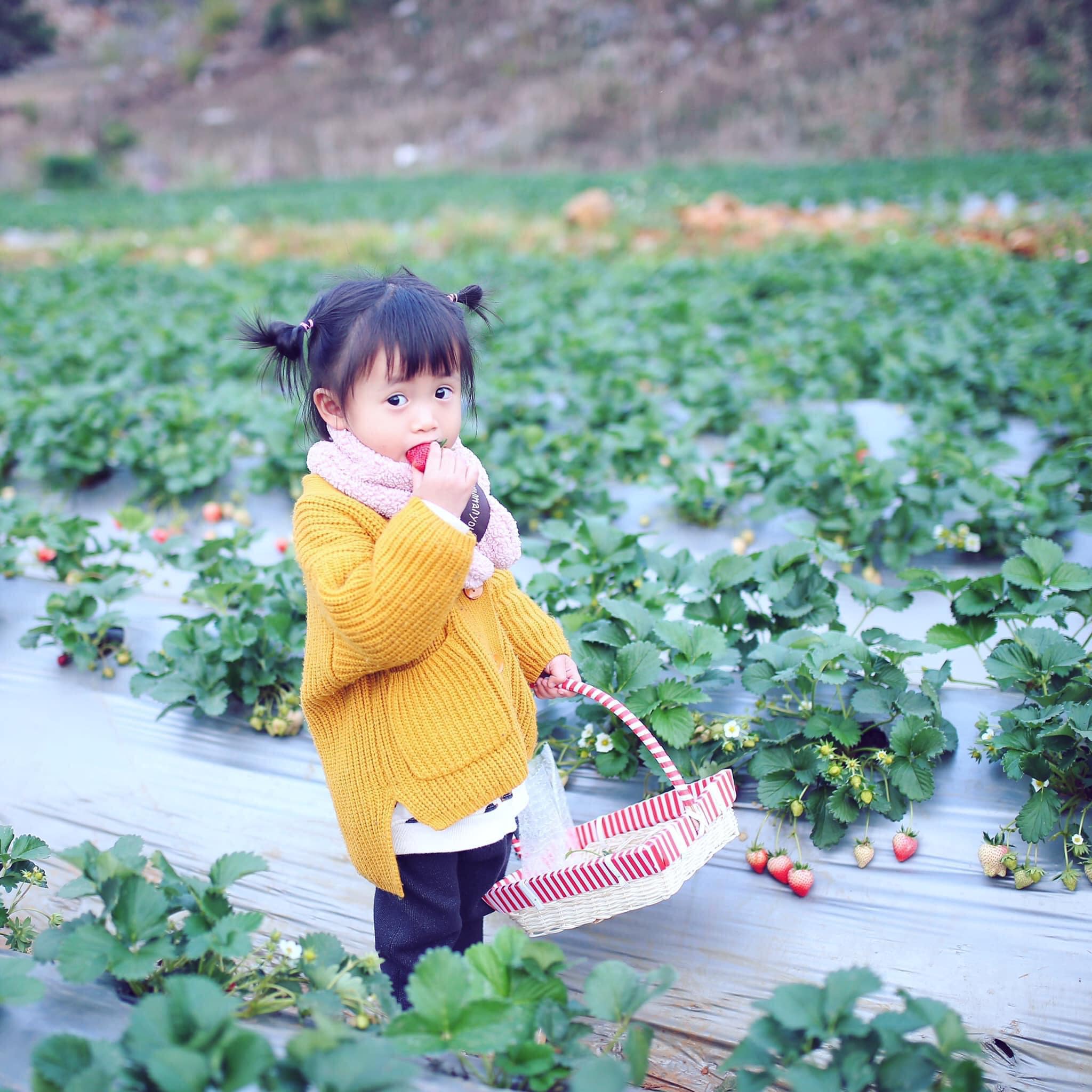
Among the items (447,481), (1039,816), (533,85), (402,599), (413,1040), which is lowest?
(1039,816)

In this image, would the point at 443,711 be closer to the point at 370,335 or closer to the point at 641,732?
the point at 641,732

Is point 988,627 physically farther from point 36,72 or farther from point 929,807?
point 36,72

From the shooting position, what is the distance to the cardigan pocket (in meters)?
1.47

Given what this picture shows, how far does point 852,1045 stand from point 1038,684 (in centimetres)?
117

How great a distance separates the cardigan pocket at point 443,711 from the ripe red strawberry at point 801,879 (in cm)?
76

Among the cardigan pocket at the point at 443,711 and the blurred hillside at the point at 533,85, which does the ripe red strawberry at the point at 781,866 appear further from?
the blurred hillside at the point at 533,85

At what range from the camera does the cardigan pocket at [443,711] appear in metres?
1.47

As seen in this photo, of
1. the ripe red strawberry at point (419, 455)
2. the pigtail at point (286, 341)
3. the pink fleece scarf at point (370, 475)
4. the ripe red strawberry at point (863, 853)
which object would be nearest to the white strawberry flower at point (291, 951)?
the pink fleece scarf at point (370, 475)

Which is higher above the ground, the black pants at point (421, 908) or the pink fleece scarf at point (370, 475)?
the pink fleece scarf at point (370, 475)

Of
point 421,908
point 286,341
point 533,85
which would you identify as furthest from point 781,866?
point 533,85

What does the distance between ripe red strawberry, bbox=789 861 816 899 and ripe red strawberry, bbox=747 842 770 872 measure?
0.06 metres

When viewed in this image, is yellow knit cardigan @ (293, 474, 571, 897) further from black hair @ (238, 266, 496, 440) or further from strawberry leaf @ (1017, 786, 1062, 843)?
strawberry leaf @ (1017, 786, 1062, 843)

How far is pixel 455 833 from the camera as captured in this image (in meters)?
1.54

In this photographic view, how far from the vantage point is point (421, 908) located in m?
1.60
